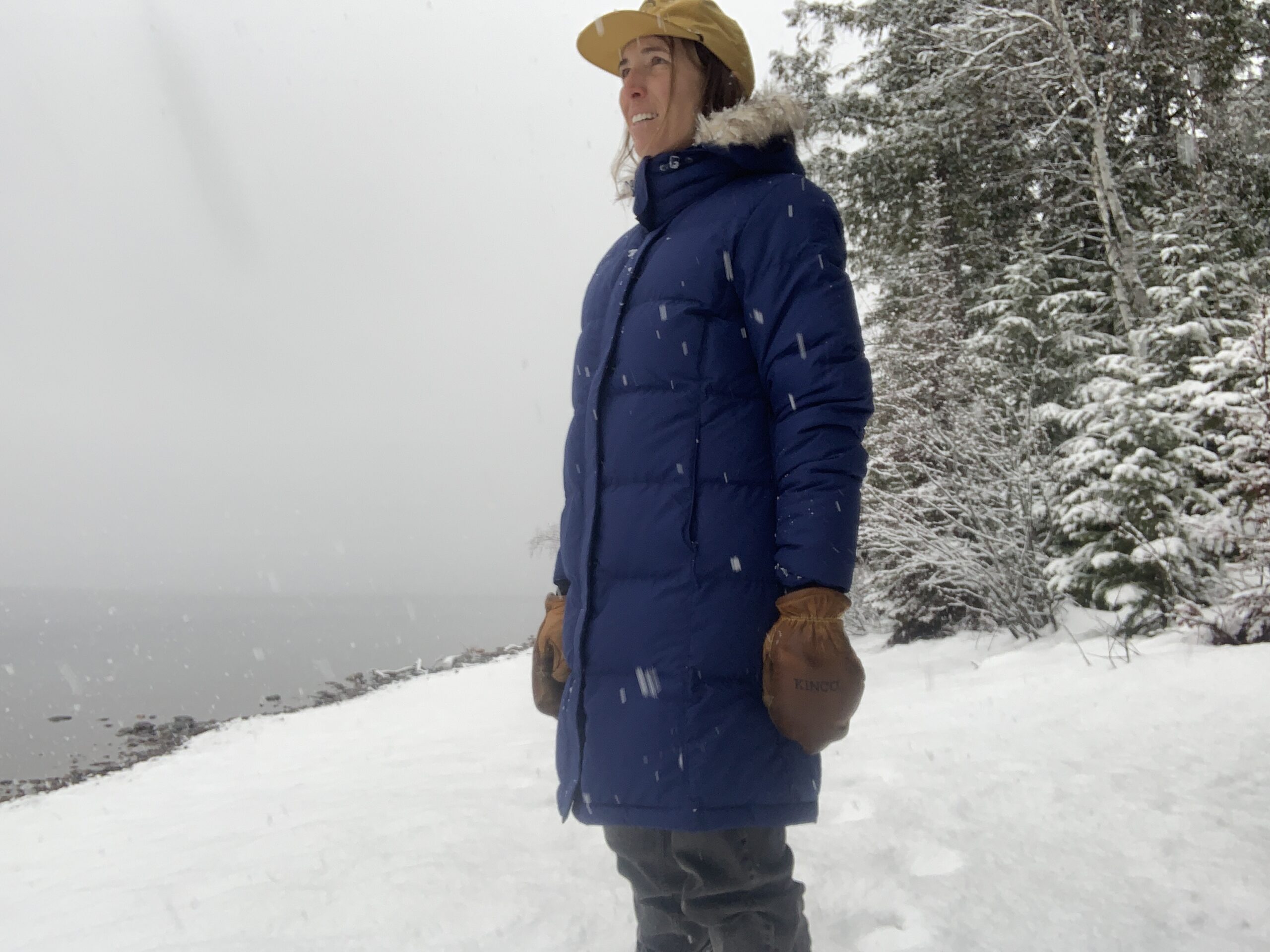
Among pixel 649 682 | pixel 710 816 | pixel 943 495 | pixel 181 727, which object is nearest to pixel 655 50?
pixel 649 682

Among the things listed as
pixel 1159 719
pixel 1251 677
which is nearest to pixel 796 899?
pixel 1159 719

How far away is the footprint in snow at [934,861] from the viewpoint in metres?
2.19

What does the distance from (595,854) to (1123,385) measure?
585cm

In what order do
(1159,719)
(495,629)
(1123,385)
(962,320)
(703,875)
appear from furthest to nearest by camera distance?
(495,629) → (962,320) → (1123,385) → (1159,719) → (703,875)

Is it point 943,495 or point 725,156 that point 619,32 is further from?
point 943,495

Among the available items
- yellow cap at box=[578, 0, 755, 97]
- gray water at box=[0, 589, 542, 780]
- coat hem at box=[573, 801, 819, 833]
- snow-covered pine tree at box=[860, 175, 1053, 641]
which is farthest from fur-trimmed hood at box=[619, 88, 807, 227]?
gray water at box=[0, 589, 542, 780]

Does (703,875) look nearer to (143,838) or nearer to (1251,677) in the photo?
(1251,677)

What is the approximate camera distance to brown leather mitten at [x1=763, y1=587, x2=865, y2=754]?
A: 3.91 feet

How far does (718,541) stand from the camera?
133 centimetres

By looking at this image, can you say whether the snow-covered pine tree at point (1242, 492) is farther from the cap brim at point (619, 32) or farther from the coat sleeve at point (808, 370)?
the cap brim at point (619, 32)

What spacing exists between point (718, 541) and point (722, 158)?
794 millimetres

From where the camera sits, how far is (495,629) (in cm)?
8912

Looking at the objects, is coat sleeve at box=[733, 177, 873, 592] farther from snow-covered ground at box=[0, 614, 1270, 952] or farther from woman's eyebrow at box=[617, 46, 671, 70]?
snow-covered ground at box=[0, 614, 1270, 952]

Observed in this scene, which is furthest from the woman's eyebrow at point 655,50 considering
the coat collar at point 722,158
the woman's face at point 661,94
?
the coat collar at point 722,158
